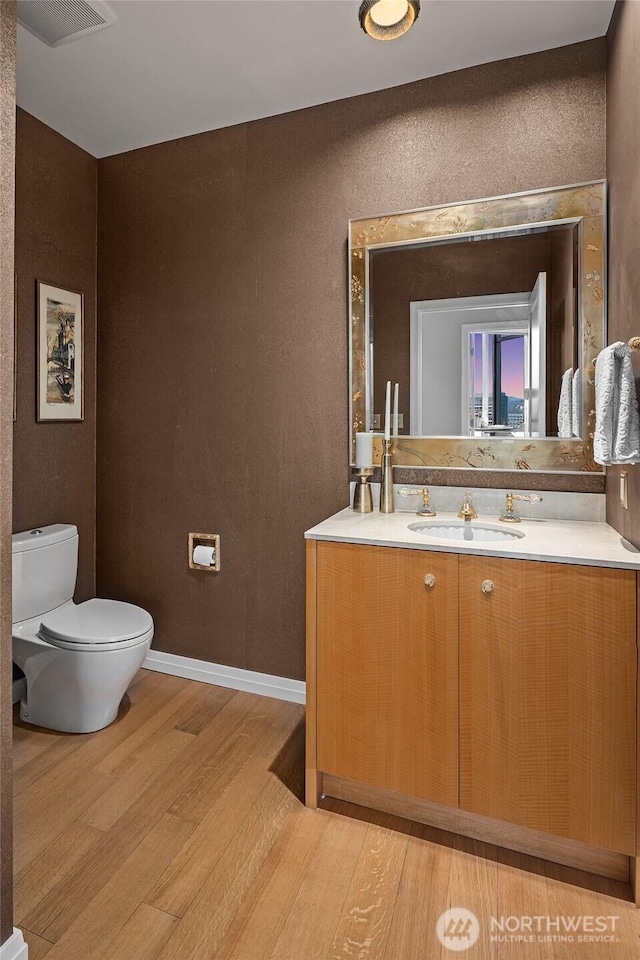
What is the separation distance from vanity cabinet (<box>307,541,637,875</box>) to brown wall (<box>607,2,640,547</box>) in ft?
1.06

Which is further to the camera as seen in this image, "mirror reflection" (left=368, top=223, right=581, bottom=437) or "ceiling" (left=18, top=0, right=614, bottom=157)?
"mirror reflection" (left=368, top=223, right=581, bottom=437)

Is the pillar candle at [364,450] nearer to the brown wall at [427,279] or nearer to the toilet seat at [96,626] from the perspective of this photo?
the brown wall at [427,279]

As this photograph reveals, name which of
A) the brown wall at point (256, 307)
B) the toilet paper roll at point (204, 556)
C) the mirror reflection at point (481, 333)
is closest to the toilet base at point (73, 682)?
the toilet paper roll at point (204, 556)

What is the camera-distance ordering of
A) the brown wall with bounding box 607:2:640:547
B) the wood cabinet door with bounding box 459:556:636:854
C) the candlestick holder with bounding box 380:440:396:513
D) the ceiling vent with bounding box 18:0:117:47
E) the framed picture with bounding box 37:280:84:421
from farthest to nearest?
the framed picture with bounding box 37:280:84:421
the candlestick holder with bounding box 380:440:396:513
the ceiling vent with bounding box 18:0:117:47
the brown wall with bounding box 607:2:640:547
the wood cabinet door with bounding box 459:556:636:854

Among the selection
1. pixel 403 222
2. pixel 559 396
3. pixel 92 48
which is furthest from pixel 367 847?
pixel 92 48

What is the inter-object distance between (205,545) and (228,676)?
2.04ft

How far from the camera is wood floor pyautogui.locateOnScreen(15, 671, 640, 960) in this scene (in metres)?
1.33

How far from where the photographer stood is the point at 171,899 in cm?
146

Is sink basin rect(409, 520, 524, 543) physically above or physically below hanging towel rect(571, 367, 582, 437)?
below

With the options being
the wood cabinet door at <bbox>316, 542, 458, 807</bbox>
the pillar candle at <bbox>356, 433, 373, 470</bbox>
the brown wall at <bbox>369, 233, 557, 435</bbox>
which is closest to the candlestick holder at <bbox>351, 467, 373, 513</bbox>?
the pillar candle at <bbox>356, 433, 373, 470</bbox>

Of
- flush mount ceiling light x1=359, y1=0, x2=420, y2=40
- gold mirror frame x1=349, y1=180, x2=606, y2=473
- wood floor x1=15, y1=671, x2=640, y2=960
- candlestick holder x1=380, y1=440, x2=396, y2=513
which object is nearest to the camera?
wood floor x1=15, y1=671, x2=640, y2=960

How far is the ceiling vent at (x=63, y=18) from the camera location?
178 cm

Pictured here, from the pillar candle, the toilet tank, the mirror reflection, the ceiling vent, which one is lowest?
the toilet tank

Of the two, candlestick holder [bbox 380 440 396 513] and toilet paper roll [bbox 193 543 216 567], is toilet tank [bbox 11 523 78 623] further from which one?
candlestick holder [bbox 380 440 396 513]
